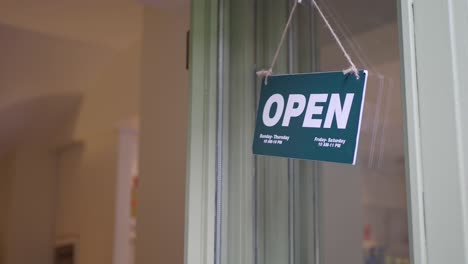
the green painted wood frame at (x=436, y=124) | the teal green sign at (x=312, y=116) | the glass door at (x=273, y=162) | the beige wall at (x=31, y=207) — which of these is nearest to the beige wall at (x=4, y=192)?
the beige wall at (x=31, y=207)

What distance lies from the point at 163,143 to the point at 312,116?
5.04ft

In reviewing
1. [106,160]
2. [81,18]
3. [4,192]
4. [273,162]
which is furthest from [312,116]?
[4,192]

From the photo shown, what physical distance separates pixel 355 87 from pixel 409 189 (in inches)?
7.6

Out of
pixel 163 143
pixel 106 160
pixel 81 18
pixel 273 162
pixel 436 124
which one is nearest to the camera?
pixel 436 124

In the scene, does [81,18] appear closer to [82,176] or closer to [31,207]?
[82,176]

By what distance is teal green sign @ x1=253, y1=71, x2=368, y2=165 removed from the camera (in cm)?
78

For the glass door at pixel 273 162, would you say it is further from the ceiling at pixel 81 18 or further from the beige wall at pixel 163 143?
the ceiling at pixel 81 18

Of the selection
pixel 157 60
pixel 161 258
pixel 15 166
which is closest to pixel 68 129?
pixel 15 166

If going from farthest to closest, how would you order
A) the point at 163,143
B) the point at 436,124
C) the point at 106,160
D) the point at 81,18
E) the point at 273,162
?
the point at 106,160 → the point at 81,18 → the point at 163,143 → the point at 273,162 → the point at 436,124

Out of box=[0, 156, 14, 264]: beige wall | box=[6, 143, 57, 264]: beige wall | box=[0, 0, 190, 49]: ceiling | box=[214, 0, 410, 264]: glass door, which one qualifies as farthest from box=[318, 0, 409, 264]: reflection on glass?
box=[0, 156, 14, 264]: beige wall

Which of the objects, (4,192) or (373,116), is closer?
(373,116)

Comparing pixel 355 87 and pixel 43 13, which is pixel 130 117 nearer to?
pixel 43 13

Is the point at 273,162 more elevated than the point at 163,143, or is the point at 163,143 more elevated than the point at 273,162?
the point at 163,143

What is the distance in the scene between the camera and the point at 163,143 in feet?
7.59
